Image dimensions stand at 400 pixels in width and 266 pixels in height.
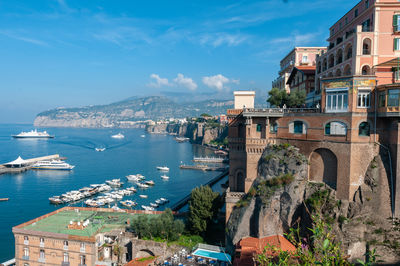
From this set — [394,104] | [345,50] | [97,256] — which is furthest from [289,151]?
[97,256]

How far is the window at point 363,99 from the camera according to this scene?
74.1ft

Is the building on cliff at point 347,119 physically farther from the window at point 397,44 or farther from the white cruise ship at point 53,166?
the white cruise ship at point 53,166

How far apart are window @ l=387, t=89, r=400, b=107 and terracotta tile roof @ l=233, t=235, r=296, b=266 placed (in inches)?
514

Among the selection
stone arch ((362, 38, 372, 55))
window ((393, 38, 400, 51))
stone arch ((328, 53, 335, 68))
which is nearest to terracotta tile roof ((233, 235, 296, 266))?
stone arch ((362, 38, 372, 55))

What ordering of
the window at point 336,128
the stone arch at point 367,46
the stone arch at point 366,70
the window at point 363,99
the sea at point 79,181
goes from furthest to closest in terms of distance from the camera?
1. the sea at point 79,181
2. the stone arch at point 367,46
3. the stone arch at point 366,70
4. the window at point 336,128
5. the window at point 363,99

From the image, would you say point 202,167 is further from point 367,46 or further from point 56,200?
point 367,46

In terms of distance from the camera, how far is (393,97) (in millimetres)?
21078

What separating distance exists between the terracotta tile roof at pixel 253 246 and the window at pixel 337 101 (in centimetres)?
1163

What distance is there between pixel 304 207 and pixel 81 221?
869 inches

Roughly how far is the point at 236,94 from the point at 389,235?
63.0ft

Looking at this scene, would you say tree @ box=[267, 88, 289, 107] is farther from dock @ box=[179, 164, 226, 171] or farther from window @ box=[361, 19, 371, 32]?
dock @ box=[179, 164, 226, 171]

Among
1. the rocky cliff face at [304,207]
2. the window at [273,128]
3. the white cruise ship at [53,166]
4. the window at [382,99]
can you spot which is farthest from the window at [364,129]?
the white cruise ship at [53,166]

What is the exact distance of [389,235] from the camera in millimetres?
21219

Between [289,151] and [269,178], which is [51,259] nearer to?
[269,178]
